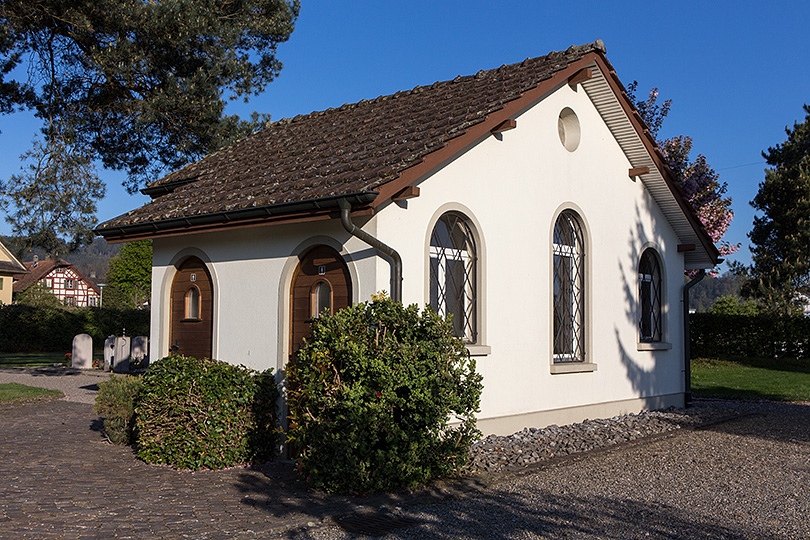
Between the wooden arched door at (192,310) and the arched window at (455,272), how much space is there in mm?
3334

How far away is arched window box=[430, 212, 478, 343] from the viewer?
978 cm

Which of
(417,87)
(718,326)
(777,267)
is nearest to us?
(417,87)

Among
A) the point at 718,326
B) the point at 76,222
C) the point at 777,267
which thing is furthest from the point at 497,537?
the point at 777,267

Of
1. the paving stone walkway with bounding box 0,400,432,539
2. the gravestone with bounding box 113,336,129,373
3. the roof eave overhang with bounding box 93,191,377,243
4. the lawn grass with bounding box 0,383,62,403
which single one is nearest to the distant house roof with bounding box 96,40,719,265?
the roof eave overhang with bounding box 93,191,377,243

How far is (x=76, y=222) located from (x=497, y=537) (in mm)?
13447

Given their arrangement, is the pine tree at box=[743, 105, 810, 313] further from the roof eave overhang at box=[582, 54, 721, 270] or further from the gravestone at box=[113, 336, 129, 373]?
the gravestone at box=[113, 336, 129, 373]

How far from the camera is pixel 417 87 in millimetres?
13023

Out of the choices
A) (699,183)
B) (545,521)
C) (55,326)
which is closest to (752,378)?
(699,183)

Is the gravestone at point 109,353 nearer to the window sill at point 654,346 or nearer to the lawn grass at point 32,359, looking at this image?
the lawn grass at point 32,359

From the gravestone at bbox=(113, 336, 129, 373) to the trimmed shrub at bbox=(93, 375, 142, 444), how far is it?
13098mm

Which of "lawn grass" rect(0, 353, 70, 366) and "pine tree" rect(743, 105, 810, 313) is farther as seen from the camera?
"pine tree" rect(743, 105, 810, 313)

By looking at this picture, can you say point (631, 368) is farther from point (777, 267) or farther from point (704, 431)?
point (777, 267)

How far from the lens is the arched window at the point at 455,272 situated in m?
9.78

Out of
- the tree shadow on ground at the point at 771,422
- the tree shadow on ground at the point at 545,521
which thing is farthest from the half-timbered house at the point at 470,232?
the tree shadow on ground at the point at 545,521
